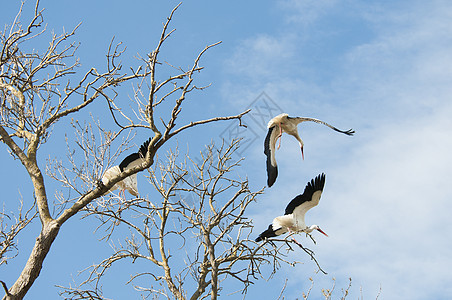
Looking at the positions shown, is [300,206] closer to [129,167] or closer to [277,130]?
A: [277,130]

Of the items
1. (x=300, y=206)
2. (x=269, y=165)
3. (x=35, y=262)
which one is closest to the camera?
(x=35, y=262)

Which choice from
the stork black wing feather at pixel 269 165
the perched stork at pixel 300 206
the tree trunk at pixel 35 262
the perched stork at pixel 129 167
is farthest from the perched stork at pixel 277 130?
the tree trunk at pixel 35 262

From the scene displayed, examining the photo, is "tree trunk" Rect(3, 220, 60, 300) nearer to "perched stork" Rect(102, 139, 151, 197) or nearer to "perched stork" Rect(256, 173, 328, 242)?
"perched stork" Rect(102, 139, 151, 197)

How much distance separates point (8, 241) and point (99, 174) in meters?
2.40

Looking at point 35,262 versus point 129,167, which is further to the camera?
point 129,167

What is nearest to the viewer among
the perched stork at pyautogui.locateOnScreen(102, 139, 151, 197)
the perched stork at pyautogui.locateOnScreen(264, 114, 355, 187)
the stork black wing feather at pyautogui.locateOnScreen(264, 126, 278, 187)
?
the perched stork at pyautogui.locateOnScreen(102, 139, 151, 197)

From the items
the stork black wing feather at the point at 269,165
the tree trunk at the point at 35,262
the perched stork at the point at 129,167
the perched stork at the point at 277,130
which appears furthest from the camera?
the perched stork at the point at 277,130

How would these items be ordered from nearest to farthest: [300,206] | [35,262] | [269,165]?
[35,262] → [269,165] → [300,206]

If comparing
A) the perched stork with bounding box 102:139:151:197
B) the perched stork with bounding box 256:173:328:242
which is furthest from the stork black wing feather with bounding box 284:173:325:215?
the perched stork with bounding box 102:139:151:197

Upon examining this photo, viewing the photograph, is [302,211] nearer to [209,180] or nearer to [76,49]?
[209,180]

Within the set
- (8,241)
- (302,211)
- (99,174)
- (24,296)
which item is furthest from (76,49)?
(302,211)

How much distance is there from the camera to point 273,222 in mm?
8094

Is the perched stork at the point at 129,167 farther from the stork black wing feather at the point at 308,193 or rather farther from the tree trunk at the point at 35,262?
the stork black wing feather at the point at 308,193

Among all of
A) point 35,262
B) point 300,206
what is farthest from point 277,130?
point 35,262
